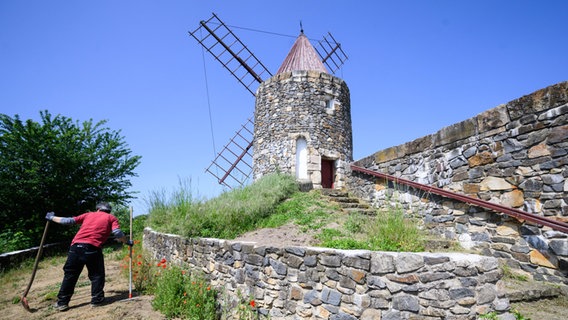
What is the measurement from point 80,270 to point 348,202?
5871 millimetres

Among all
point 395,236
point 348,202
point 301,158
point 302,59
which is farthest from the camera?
point 302,59

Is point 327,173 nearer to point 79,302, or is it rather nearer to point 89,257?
point 89,257

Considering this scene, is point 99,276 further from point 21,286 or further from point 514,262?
point 514,262

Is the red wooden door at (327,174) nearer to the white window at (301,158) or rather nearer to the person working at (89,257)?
the white window at (301,158)

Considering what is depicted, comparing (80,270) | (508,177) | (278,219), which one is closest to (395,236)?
(508,177)

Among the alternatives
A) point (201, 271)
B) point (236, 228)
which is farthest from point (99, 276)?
point (236, 228)

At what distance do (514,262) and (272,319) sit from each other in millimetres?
3252

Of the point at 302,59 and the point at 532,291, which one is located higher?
the point at 302,59

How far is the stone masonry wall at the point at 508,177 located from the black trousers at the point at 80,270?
15.7 ft

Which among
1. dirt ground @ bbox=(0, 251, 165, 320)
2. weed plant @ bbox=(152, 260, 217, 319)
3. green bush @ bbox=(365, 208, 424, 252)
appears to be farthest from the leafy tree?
green bush @ bbox=(365, 208, 424, 252)

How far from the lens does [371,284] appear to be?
281 cm

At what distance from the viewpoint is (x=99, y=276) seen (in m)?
4.59

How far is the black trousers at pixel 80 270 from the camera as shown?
442cm

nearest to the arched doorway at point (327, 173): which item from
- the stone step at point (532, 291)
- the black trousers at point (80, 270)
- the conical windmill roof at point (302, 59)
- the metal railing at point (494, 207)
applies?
the conical windmill roof at point (302, 59)
